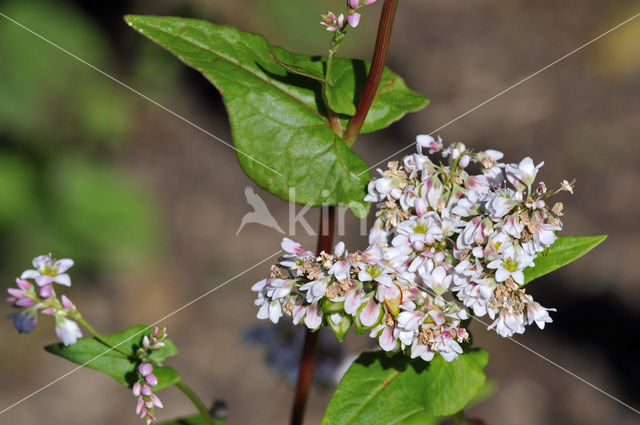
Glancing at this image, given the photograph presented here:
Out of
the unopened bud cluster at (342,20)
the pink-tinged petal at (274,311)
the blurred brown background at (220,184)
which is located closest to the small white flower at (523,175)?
the unopened bud cluster at (342,20)

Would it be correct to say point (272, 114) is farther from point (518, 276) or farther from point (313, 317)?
point (518, 276)

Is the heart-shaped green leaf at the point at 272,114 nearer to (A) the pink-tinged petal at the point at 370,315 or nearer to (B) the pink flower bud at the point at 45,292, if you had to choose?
(A) the pink-tinged petal at the point at 370,315

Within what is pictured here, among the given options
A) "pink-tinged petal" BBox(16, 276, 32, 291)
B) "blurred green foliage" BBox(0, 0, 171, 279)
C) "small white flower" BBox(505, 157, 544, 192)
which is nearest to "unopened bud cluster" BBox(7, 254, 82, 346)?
"pink-tinged petal" BBox(16, 276, 32, 291)

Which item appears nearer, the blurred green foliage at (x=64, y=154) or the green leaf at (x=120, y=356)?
the green leaf at (x=120, y=356)

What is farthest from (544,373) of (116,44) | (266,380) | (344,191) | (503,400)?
(116,44)

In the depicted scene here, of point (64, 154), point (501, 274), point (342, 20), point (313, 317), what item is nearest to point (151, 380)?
point (313, 317)

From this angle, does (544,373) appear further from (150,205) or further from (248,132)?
(248,132)
